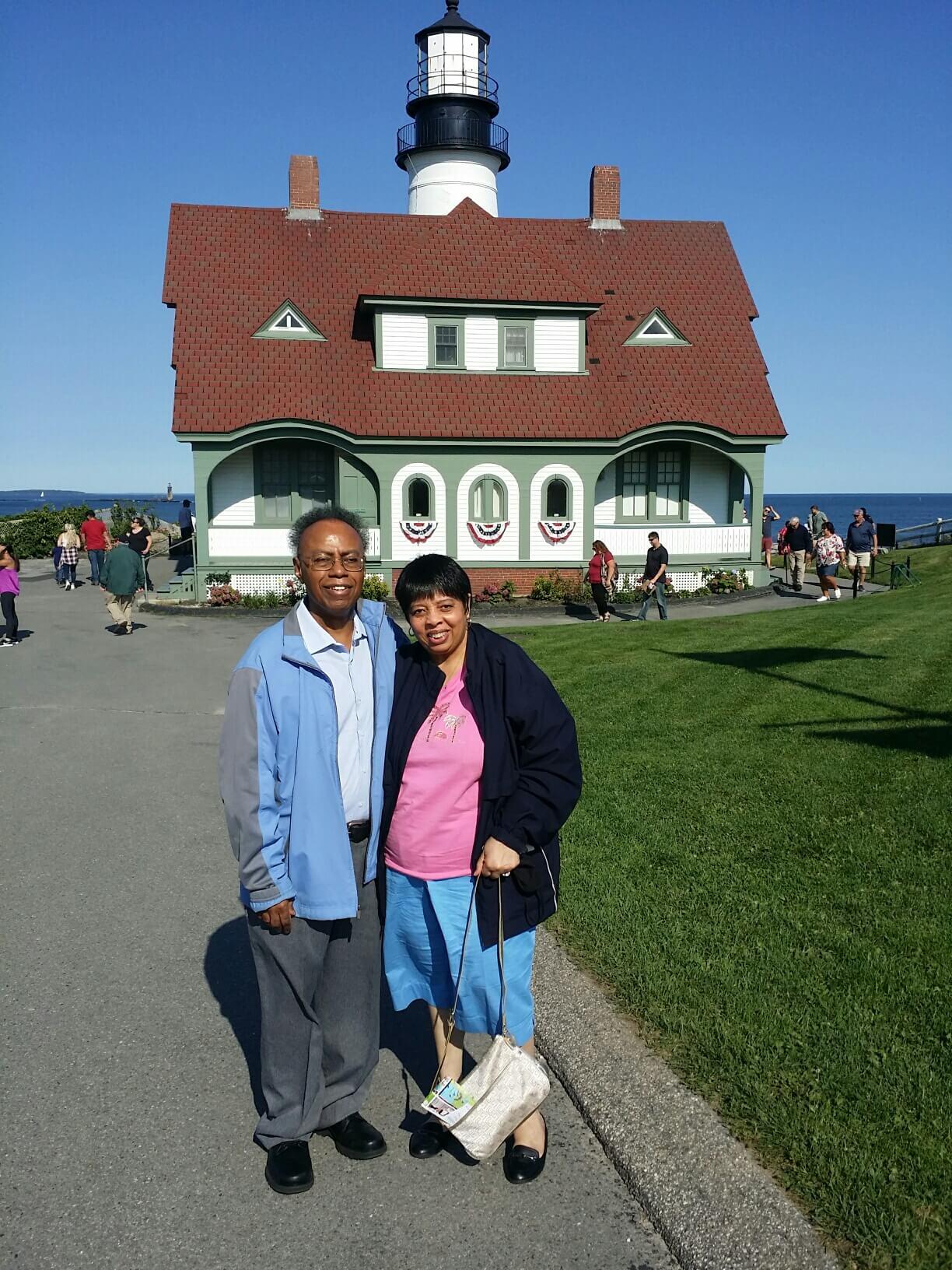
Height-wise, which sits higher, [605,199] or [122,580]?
[605,199]

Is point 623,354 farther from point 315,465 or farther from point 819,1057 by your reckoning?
point 819,1057

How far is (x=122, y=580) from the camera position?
1812cm

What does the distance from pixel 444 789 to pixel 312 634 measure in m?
0.69

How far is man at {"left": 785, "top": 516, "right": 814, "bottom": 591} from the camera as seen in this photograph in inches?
990

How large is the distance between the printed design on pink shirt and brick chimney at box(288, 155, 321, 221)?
2688 cm

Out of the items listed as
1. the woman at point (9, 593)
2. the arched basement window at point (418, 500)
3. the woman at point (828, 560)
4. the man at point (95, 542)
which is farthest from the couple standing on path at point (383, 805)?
the man at point (95, 542)

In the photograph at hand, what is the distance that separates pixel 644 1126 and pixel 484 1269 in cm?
84

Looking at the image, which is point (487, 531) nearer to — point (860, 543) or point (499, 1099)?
point (860, 543)

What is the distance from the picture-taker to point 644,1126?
3848mm

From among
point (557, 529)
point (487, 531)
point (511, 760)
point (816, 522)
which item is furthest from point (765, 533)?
point (511, 760)

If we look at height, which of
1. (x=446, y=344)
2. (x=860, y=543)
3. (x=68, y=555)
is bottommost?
(x=68, y=555)

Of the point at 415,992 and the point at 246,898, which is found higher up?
the point at 246,898

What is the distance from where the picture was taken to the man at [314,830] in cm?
361

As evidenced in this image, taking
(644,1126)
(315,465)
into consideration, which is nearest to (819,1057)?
(644,1126)
